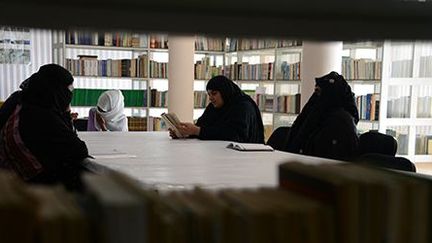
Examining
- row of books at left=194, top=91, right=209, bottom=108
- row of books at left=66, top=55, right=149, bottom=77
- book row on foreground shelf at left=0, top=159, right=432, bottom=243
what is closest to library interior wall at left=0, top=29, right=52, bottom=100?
row of books at left=66, top=55, right=149, bottom=77

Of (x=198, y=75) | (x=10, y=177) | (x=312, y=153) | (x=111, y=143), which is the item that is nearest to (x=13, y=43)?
(x=198, y=75)

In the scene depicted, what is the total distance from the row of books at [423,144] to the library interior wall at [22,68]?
553 centimetres

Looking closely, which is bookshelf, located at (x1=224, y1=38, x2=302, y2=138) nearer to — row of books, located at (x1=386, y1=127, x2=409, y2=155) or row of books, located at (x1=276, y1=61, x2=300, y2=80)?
row of books, located at (x1=276, y1=61, x2=300, y2=80)

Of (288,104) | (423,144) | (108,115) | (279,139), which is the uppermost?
(288,104)

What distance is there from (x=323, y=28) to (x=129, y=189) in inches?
12.8

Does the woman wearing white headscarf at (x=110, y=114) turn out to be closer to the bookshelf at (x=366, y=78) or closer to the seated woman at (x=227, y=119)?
the seated woman at (x=227, y=119)

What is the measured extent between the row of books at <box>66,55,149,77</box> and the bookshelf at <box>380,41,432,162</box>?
354 cm

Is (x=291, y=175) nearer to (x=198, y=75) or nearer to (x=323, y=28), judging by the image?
(x=323, y=28)

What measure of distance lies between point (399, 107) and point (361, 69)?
2.31 ft

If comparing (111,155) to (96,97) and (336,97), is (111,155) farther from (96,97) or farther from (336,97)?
(96,97)

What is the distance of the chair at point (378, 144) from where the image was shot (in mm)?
3305

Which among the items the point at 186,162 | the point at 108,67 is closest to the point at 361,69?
the point at 108,67

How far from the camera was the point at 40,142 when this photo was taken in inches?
108

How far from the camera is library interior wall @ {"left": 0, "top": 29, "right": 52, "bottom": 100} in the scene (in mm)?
7336
